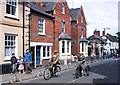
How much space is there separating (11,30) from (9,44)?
124 cm

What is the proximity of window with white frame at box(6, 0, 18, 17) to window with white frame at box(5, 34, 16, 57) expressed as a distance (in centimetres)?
211

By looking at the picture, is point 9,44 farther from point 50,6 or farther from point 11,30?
point 50,6

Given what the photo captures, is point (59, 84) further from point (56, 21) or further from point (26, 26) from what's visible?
point (56, 21)

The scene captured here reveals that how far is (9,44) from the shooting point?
1280cm

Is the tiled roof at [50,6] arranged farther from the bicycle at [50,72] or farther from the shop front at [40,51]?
the bicycle at [50,72]

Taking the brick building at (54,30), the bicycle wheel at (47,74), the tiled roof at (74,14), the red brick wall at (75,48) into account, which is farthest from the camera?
the tiled roof at (74,14)

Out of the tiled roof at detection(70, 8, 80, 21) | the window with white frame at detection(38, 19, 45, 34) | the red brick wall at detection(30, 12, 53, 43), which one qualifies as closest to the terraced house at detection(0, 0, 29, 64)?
the red brick wall at detection(30, 12, 53, 43)

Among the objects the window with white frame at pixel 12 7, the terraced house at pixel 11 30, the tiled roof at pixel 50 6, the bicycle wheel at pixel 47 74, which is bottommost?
the bicycle wheel at pixel 47 74

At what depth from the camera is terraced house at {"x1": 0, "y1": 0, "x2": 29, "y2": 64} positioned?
12.1 m

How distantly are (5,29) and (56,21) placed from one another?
30.2ft

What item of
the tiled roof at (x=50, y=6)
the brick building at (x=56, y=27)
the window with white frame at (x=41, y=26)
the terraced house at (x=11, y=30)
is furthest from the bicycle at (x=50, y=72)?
the tiled roof at (x=50, y=6)

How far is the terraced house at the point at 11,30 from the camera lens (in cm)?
1212

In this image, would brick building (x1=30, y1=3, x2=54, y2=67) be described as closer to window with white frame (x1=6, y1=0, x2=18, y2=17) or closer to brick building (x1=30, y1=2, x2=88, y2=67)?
brick building (x1=30, y1=2, x2=88, y2=67)

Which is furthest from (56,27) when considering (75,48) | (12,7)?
(12,7)
